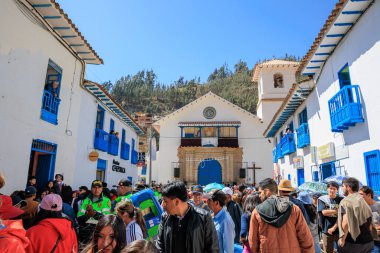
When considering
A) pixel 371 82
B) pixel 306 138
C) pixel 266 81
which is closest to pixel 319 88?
pixel 306 138

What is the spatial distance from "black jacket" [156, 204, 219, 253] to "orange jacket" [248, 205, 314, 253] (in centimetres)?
70

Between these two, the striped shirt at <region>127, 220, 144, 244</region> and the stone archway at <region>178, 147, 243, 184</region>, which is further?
the stone archway at <region>178, 147, 243, 184</region>

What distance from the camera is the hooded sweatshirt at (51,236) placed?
2.55 m

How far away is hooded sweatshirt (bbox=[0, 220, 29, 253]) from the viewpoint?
82.8 inches

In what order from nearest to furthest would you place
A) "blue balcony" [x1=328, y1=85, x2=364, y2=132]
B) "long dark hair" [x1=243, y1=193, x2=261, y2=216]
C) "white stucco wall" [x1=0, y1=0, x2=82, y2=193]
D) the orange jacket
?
the orange jacket
"long dark hair" [x1=243, y1=193, x2=261, y2=216]
"white stucco wall" [x1=0, y1=0, x2=82, y2=193]
"blue balcony" [x1=328, y1=85, x2=364, y2=132]

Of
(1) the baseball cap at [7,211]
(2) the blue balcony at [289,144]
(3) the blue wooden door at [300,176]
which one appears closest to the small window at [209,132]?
(2) the blue balcony at [289,144]

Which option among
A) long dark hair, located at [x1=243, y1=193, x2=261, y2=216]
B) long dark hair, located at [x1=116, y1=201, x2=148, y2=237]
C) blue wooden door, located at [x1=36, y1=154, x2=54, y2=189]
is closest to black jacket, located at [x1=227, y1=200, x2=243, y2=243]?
long dark hair, located at [x1=243, y1=193, x2=261, y2=216]

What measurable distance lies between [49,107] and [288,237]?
860cm

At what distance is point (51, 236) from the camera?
2648 mm

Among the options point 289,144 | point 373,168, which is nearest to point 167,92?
point 289,144

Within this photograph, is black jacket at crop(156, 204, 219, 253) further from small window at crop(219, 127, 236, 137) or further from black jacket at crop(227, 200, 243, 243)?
small window at crop(219, 127, 236, 137)

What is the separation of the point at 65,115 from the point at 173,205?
8.78 m

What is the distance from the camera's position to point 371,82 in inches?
281

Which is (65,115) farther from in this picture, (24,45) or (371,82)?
(371,82)
